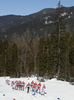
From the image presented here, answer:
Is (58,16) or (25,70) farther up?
(58,16)

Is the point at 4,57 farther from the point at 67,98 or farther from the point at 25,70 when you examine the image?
the point at 67,98

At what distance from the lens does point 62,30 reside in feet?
108

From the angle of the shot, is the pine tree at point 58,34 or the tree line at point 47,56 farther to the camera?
the tree line at point 47,56

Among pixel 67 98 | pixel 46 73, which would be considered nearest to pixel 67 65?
pixel 46 73

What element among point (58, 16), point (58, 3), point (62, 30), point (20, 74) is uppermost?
point (58, 3)

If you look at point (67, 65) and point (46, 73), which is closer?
point (67, 65)

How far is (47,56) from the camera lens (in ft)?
150

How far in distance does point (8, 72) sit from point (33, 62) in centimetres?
1304

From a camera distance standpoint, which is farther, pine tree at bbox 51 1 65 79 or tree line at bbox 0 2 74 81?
tree line at bbox 0 2 74 81

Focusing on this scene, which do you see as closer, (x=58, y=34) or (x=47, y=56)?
(x=58, y=34)

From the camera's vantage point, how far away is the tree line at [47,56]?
107ft

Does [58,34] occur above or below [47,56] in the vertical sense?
above

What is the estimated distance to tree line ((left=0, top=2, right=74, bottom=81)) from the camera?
32.5 meters

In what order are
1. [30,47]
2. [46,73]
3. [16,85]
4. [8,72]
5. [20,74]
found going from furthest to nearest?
[30,47] < [20,74] < [8,72] < [46,73] < [16,85]
